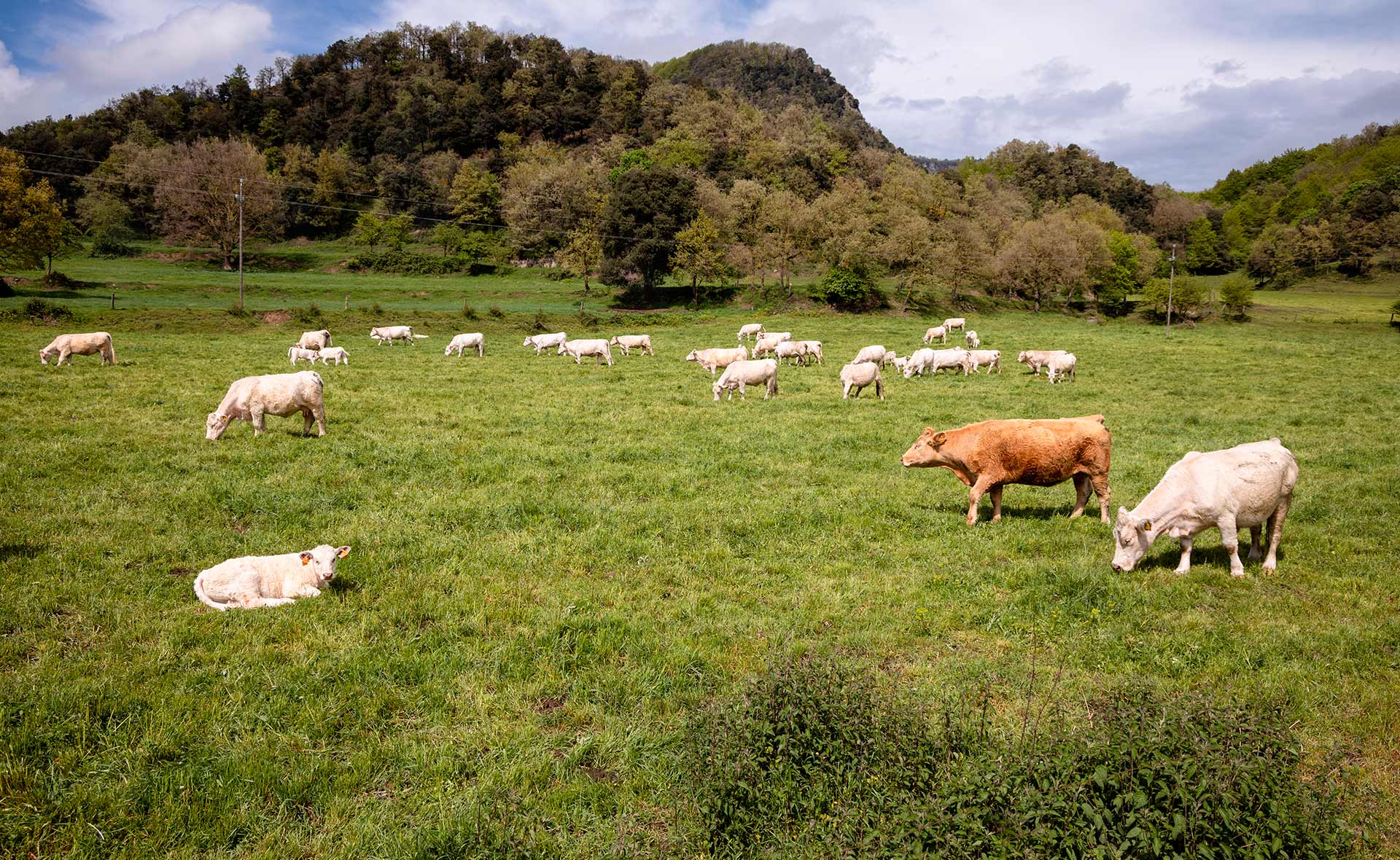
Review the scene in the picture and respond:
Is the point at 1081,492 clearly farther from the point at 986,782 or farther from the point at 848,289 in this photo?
the point at 848,289

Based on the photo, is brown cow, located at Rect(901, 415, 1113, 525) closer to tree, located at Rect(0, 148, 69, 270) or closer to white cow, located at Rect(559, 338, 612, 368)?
white cow, located at Rect(559, 338, 612, 368)

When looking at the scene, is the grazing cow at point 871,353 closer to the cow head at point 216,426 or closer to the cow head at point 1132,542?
the cow head at point 1132,542

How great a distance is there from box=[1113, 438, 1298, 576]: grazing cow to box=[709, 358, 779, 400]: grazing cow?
14601 millimetres

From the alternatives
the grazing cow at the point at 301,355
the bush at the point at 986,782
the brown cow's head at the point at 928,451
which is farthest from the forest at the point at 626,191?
the bush at the point at 986,782

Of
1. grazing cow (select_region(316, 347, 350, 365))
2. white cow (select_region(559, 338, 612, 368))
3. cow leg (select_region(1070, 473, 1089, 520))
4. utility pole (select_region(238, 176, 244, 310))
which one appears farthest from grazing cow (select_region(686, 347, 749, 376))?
utility pole (select_region(238, 176, 244, 310))

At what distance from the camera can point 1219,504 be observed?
8.94 meters

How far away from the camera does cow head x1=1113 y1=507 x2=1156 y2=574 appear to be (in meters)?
9.15

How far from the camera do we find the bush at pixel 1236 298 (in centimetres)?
6758

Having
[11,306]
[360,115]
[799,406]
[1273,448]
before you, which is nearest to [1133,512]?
[1273,448]

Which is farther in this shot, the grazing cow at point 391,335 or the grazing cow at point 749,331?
the grazing cow at point 749,331

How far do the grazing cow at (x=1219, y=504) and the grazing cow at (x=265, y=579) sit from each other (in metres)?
9.68

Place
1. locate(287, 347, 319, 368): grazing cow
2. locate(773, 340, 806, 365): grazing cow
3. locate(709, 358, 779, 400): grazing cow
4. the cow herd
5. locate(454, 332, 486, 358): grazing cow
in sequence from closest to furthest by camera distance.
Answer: the cow herd, locate(709, 358, 779, 400): grazing cow, locate(287, 347, 319, 368): grazing cow, locate(773, 340, 806, 365): grazing cow, locate(454, 332, 486, 358): grazing cow

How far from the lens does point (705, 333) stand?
154 feet

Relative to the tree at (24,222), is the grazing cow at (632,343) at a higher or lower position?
lower
